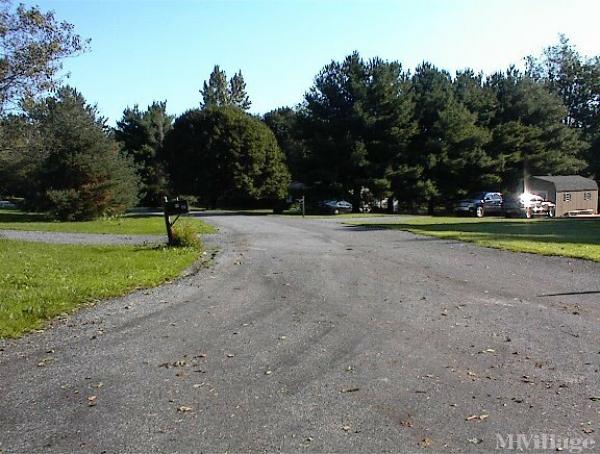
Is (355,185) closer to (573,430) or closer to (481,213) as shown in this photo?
(481,213)

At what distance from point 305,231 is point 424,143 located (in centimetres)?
3226

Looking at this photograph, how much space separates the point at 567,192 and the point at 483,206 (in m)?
11.6

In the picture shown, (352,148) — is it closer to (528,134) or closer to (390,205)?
(390,205)

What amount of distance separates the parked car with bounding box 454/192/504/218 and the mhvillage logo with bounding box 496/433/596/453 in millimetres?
44082

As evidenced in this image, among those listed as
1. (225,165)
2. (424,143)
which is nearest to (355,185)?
(424,143)

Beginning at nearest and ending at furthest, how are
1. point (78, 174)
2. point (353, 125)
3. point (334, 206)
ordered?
point (78, 174) → point (334, 206) → point (353, 125)

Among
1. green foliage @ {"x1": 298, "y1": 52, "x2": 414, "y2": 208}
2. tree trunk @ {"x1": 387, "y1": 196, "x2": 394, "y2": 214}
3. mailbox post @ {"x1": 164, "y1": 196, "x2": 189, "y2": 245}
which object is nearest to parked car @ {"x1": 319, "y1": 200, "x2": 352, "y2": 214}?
green foliage @ {"x1": 298, "y1": 52, "x2": 414, "y2": 208}

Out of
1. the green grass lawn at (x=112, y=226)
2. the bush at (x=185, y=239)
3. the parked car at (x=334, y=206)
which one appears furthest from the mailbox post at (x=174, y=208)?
the parked car at (x=334, y=206)

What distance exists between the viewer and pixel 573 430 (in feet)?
13.9

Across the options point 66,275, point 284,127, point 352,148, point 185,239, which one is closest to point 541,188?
point 352,148

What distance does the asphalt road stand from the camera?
4.26m

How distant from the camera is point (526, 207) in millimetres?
44469

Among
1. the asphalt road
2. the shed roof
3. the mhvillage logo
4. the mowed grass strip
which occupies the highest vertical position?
the shed roof

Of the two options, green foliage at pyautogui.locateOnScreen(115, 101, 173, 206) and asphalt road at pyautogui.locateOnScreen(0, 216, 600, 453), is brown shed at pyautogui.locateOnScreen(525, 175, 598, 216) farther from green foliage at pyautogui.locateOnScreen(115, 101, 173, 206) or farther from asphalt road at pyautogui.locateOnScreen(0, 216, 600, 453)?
asphalt road at pyautogui.locateOnScreen(0, 216, 600, 453)
